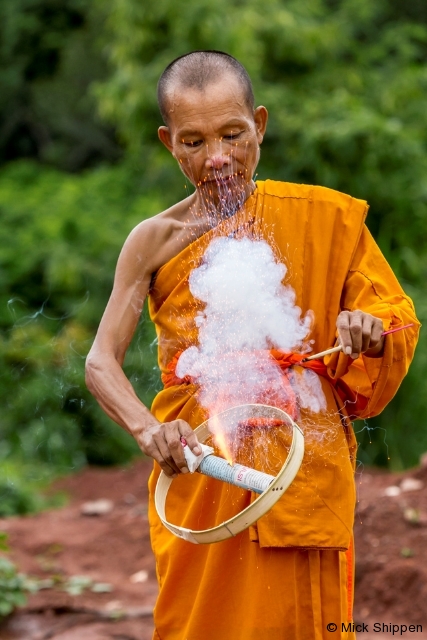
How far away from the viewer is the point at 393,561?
497 cm

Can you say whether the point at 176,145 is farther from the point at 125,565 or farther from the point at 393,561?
the point at 125,565

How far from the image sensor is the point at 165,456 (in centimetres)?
236

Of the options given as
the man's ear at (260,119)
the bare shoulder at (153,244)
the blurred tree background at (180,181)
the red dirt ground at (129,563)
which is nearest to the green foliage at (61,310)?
the blurred tree background at (180,181)

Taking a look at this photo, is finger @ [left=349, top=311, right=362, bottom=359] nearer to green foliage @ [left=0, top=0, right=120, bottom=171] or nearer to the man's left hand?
the man's left hand

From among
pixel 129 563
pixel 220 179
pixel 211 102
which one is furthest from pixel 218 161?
pixel 129 563

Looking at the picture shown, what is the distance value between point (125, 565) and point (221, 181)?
3669 millimetres

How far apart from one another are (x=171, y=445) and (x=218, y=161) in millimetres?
811

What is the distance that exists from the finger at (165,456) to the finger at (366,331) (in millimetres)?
550

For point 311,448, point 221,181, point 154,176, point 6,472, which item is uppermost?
point 221,181

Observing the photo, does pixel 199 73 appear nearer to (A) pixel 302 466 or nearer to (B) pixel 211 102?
(B) pixel 211 102

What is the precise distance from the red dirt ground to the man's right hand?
8.13 feet

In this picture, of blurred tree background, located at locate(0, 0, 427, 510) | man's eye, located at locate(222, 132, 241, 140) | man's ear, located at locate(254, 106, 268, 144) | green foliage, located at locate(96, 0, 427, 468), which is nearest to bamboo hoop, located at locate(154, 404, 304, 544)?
man's eye, located at locate(222, 132, 241, 140)

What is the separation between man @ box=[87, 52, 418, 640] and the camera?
104 inches

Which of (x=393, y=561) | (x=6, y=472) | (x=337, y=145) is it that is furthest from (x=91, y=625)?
(x=337, y=145)
